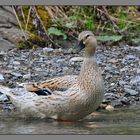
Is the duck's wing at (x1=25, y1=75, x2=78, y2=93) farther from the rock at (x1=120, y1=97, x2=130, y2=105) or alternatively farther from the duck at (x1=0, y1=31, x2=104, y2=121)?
the rock at (x1=120, y1=97, x2=130, y2=105)

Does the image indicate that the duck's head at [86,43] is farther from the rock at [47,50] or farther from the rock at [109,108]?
the rock at [47,50]

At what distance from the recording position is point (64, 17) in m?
8.45

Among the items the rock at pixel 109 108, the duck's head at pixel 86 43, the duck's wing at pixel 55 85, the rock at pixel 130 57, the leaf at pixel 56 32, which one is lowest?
the rock at pixel 109 108

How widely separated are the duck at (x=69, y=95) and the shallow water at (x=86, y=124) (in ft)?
0.24

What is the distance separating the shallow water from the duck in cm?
Answer: 7

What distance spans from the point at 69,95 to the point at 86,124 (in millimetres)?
254

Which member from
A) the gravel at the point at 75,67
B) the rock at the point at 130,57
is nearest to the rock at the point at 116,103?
the gravel at the point at 75,67

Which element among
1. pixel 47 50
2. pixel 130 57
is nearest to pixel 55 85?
pixel 47 50

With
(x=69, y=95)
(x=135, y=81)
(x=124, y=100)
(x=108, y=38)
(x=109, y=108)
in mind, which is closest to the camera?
(x=69, y=95)

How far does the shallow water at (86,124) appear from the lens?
20.4 ft

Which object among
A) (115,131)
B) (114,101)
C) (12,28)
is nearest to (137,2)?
(114,101)

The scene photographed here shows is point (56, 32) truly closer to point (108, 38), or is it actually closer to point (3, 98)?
point (108, 38)

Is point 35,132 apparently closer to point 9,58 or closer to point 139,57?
point 9,58

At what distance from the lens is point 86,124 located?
6531mm
